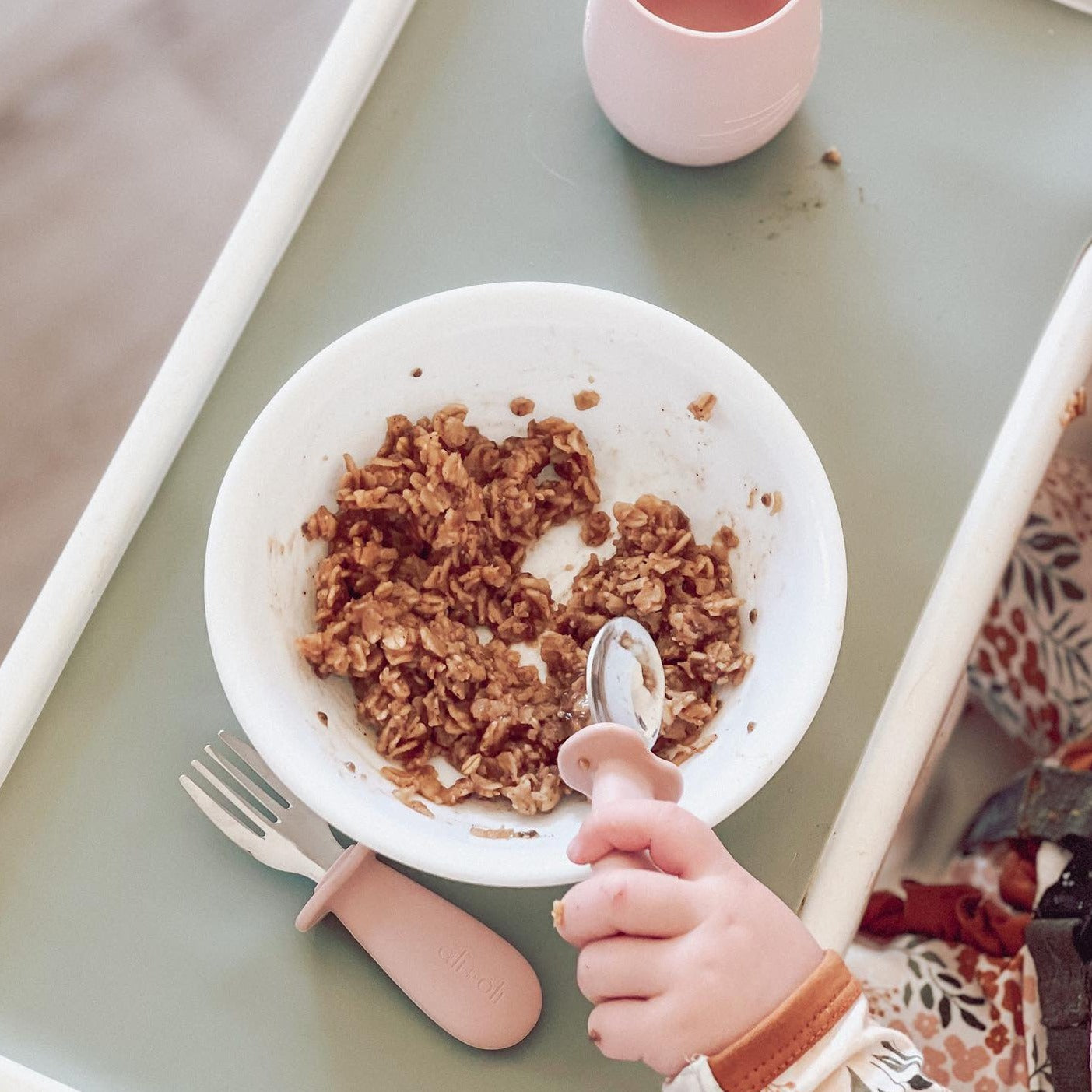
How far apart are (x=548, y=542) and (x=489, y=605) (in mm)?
74

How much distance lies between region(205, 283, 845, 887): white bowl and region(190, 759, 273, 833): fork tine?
0.27ft

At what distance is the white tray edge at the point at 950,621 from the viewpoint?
2.42 feet

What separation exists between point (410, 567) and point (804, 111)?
49 centimetres

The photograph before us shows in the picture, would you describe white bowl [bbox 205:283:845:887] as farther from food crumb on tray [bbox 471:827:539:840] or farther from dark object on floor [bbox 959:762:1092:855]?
dark object on floor [bbox 959:762:1092:855]

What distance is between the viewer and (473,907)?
727 millimetres

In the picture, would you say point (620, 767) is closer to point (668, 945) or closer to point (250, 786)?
point (668, 945)

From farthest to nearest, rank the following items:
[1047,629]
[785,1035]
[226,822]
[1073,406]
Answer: [1047,629] → [1073,406] → [226,822] → [785,1035]

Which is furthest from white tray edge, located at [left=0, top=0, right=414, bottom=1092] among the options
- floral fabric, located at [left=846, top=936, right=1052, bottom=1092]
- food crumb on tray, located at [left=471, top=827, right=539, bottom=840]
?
floral fabric, located at [left=846, top=936, right=1052, bottom=1092]

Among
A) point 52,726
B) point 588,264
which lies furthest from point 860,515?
point 52,726

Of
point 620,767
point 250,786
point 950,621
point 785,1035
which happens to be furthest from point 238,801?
point 950,621

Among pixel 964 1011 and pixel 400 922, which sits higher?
pixel 400 922

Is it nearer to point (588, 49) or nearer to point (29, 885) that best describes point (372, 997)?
point (29, 885)

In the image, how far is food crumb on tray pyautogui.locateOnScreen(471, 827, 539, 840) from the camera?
67cm

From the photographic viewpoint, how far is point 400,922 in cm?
70
